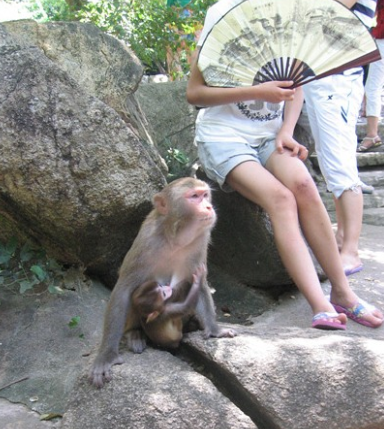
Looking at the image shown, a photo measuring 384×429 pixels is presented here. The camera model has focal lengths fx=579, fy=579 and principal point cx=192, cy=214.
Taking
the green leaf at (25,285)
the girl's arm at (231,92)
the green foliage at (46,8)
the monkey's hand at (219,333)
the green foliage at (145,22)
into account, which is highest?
the green foliage at (46,8)

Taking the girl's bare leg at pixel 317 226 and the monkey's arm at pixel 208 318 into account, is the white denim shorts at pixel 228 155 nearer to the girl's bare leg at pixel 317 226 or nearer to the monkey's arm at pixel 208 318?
the girl's bare leg at pixel 317 226

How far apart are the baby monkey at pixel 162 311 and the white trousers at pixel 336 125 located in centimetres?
179

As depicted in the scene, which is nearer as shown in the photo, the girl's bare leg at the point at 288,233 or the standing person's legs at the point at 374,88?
the girl's bare leg at the point at 288,233

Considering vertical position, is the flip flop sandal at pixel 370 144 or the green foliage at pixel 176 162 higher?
the green foliage at pixel 176 162

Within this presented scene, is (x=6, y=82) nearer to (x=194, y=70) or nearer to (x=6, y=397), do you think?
(x=194, y=70)

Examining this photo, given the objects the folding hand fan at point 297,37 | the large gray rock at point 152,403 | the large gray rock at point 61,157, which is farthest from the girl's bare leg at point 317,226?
the large gray rock at point 152,403

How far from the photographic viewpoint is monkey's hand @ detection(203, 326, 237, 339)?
3068 mm

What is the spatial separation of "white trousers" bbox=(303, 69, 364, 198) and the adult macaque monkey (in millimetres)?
1522

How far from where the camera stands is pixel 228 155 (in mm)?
3889

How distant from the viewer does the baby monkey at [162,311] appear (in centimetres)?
303

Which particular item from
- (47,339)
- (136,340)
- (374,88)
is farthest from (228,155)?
(374,88)

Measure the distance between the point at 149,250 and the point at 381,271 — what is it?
2.45 metres

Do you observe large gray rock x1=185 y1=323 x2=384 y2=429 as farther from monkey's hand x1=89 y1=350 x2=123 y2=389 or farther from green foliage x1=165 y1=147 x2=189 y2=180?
green foliage x1=165 y1=147 x2=189 y2=180

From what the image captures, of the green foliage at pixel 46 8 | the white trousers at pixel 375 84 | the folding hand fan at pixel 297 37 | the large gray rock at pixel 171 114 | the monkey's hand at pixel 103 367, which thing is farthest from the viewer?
the green foliage at pixel 46 8
